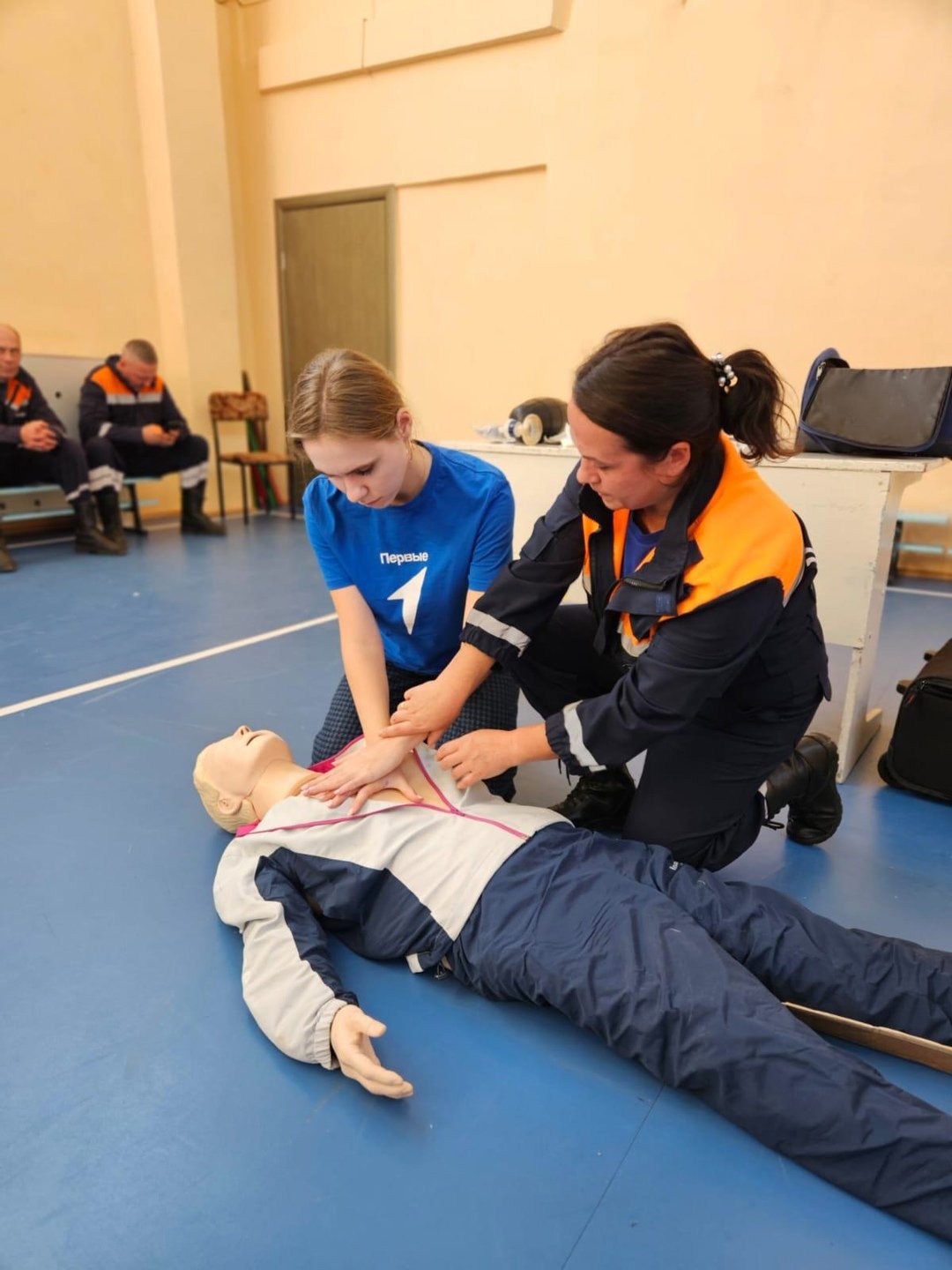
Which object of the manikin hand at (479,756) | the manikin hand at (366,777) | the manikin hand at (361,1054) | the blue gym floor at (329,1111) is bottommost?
the blue gym floor at (329,1111)

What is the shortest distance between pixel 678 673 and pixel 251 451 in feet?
18.1

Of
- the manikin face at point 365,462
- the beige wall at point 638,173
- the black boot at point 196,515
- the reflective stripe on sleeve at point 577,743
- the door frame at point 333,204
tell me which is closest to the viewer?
the reflective stripe on sleeve at point 577,743

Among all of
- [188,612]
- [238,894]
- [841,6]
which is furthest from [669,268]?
[238,894]

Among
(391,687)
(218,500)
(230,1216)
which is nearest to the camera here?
(230,1216)

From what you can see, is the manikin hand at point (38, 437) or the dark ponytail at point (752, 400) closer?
the dark ponytail at point (752, 400)

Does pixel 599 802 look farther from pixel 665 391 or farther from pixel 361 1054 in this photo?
pixel 665 391

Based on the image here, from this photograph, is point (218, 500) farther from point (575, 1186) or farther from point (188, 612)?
point (575, 1186)

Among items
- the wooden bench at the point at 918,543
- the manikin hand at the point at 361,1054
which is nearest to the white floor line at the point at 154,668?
the manikin hand at the point at 361,1054

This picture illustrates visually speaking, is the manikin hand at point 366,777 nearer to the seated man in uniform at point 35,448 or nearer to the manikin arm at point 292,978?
the manikin arm at point 292,978

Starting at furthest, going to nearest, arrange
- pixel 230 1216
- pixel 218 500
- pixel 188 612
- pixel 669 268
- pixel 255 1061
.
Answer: pixel 218 500, pixel 669 268, pixel 188 612, pixel 255 1061, pixel 230 1216

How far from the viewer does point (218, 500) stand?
6.01 meters

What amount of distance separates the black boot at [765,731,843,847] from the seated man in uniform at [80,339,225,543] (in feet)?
13.3

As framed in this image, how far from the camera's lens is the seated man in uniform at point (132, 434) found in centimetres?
475

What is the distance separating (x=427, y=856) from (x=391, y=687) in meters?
0.65
